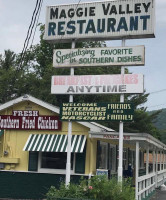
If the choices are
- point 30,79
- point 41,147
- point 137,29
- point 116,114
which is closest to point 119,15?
point 137,29

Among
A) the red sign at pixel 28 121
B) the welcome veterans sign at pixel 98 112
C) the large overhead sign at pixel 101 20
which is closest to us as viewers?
the welcome veterans sign at pixel 98 112

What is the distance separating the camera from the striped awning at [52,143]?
18.6 meters

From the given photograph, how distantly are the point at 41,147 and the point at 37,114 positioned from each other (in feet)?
6.20

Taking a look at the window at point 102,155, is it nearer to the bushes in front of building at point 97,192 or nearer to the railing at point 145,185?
the railing at point 145,185

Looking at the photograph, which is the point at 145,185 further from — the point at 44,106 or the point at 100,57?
the point at 100,57

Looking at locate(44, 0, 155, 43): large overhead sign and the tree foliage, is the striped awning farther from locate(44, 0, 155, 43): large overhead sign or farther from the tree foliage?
the tree foliage

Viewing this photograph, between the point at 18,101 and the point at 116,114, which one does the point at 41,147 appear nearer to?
the point at 18,101

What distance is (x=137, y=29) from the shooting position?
1628cm

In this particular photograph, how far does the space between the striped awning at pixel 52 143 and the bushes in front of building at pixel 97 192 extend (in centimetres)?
511

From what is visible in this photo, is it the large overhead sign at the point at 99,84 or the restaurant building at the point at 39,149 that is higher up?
the large overhead sign at the point at 99,84

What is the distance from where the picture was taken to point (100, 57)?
16578 mm

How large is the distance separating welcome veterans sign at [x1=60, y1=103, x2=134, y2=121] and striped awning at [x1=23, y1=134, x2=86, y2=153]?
2.09 m

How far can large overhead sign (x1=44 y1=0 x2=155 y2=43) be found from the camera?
1630 cm

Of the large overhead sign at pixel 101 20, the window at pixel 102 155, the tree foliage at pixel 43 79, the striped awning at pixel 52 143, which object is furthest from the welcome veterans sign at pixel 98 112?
the tree foliage at pixel 43 79
